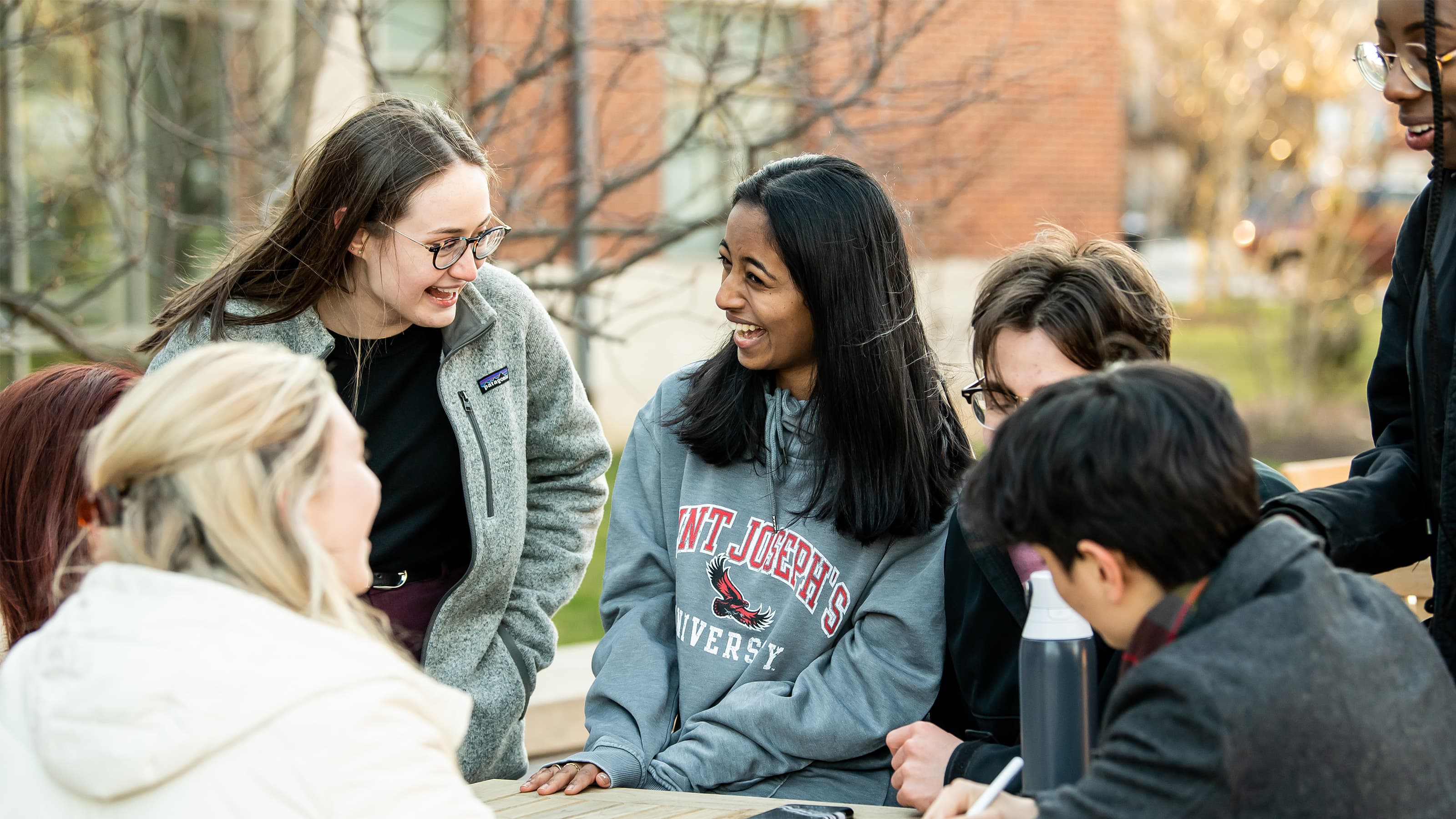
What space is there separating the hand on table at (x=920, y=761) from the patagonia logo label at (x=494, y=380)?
3.67 ft

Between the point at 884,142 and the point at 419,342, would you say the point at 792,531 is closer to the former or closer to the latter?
the point at 419,342

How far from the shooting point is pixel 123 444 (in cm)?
151

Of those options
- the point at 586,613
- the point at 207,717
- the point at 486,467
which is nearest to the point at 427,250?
the point at 486,467

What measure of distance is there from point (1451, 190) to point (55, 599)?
7.63ft

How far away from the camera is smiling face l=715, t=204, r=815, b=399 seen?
263 cm

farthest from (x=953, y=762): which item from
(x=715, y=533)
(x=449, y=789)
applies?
(x=449, y=789)

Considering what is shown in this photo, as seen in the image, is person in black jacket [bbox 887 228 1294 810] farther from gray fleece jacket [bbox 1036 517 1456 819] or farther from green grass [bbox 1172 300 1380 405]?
green grass [bbox 1172 300 1380 405]

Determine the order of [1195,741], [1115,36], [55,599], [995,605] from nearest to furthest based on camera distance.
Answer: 1. [1195,741]
2. [55,599]
3. [995,605]
4. [1115,36]

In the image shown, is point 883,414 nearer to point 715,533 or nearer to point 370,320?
point 715,533

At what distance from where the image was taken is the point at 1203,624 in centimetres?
149

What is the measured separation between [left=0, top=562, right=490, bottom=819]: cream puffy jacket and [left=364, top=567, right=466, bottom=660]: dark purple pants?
46.1 inches

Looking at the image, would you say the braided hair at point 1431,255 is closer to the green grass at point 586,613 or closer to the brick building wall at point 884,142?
the brick building wall at point 884,142

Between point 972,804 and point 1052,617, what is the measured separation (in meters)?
0.28

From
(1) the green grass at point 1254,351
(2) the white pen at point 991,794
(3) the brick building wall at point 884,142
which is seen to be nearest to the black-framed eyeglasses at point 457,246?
(3) the brick building wall at point 884,142
